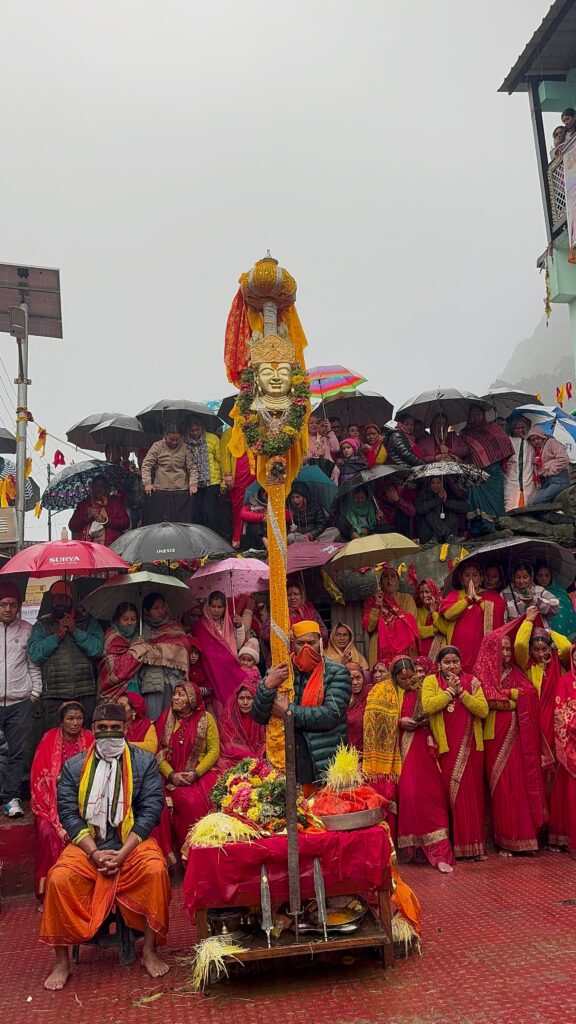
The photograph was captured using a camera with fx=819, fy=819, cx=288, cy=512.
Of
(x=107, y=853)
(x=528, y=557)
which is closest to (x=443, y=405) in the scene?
(x=528, y=557)

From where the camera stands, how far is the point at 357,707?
736cm

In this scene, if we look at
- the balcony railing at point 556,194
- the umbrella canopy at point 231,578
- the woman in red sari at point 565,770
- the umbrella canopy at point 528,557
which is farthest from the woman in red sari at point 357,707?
the balcony railing at point 556,194

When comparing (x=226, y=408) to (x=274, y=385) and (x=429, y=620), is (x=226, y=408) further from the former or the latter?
(x=274, y=385)

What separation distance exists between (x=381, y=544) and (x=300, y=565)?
844 mm

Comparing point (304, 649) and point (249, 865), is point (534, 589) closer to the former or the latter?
point (304, 649)

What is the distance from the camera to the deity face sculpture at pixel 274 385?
521 centimetres

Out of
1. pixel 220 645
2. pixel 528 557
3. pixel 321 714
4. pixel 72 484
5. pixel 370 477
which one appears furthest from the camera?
pixel 72 484

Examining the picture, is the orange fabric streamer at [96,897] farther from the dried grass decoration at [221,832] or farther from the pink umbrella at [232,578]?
the pink umbrella at [232,578]

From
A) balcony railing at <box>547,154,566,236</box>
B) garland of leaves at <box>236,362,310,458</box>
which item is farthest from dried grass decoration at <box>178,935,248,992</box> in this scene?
balcony railing at <box>547,154,566,236</box>

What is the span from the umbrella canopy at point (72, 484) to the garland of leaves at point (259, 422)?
4890 millimetres

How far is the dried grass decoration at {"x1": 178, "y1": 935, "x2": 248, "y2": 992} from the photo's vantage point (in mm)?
4406

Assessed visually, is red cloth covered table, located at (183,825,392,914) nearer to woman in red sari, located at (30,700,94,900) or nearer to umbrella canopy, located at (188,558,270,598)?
woman in red sari, located at (30,700,94,900)

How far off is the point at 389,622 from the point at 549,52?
13.9 meters

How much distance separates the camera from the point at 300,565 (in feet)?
26.8
